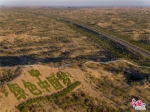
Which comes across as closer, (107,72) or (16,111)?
(16,111)

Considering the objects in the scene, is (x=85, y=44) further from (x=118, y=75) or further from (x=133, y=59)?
(x=118, y=75)

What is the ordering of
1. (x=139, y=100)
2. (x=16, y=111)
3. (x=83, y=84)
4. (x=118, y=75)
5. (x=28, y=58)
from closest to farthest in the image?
(x=16, y=111) < (x=139, y=100) < (x=83, y=84) < (x=118, y=75) < (x=28, y=58)

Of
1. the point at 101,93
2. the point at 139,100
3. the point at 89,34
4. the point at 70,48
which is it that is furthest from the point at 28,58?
the point at 89,34

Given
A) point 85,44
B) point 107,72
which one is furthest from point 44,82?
point 85,44

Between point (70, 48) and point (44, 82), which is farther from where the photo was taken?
point (70, 48)

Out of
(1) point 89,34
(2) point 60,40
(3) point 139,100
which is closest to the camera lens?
(3) point 139,100

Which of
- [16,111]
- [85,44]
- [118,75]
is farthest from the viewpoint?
[85,44]

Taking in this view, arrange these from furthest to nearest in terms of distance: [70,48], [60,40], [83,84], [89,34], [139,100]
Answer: [89,34], [60,40], [70,48], [83,84], [139,100]

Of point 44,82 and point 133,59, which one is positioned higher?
point 44,82

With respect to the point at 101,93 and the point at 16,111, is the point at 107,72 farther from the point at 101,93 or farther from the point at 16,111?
the point at 16,111
